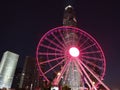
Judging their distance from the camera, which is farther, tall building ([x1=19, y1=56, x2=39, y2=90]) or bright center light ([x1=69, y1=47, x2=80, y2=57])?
tall building ([x1=19, y1=56, x2=39, y2=90])

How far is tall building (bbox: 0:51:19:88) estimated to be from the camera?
102031 millimetres

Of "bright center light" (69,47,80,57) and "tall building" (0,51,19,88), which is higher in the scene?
"tall building" (0,51,19,88)

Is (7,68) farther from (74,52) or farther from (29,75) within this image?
(74,52)

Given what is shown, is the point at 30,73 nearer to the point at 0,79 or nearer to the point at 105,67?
the point at 0,79

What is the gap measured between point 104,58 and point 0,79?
8266cm

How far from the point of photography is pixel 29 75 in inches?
4114

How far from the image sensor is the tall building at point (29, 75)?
316 ft

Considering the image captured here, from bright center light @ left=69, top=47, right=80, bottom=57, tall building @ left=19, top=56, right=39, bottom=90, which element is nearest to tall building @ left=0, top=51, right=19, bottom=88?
tall building @ left=19, top=56, right=39, bottom=90

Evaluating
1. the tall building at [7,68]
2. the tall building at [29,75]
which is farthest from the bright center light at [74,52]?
the tall building at [7,68]

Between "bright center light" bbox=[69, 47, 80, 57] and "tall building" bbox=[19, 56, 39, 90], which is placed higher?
"tall building" bbox=[19, 56, 39, 90]

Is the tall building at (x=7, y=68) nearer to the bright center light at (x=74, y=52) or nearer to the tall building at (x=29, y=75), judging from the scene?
the tall building at (x=29, y=75)

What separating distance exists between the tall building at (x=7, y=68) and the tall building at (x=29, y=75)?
5857mm

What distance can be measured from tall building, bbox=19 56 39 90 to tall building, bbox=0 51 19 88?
5.86 m

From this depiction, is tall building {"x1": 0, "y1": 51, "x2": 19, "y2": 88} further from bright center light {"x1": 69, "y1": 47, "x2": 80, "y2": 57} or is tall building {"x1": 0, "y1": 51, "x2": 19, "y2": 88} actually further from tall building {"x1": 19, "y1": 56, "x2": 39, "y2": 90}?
bright center light {"x1": 69, "y1": 47, "x2": 80, "y2": 57}
